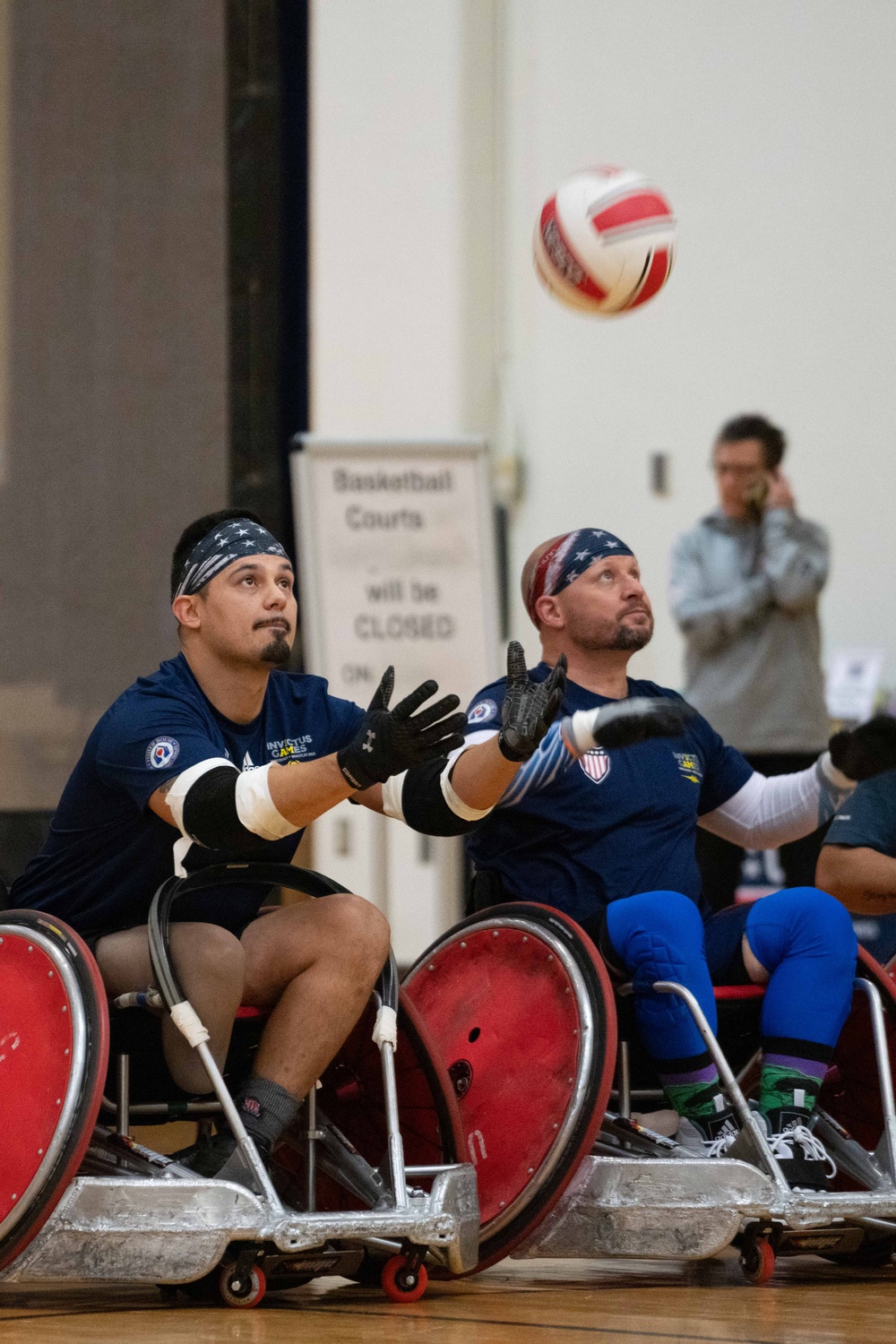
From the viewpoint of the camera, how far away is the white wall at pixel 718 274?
7.06 metres

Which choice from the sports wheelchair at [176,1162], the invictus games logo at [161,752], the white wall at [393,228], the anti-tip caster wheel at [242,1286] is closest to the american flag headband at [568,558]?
the sports wheelchair at [176,1162]

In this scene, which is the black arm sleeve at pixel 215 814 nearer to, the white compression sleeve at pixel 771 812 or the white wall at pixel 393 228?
the white compression sleeve at pixel 771 812

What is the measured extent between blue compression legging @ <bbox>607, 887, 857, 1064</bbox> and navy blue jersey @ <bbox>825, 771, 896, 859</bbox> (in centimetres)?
42

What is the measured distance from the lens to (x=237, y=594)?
3.04 metres

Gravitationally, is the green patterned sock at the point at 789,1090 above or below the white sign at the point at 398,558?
below

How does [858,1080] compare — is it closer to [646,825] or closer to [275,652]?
[646,825]

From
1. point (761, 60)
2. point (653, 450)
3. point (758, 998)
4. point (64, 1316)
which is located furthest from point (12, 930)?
point (761, 60)

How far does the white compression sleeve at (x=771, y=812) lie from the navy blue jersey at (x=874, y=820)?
0.10 m

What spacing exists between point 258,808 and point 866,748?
1074mm

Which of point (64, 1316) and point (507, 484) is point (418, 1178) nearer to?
point (64, 1316)

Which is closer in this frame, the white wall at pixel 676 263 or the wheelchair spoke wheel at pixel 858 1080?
the wheelchair spoke wheel at pixel 858 1080

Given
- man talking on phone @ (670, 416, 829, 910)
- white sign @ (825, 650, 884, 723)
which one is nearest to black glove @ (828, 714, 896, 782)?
man talking on phone @ (670, 416, 829, 910)

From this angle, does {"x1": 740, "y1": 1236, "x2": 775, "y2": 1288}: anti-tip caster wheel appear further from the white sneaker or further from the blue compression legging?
the blue compression legging

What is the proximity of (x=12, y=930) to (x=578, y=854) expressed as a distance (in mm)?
1025
